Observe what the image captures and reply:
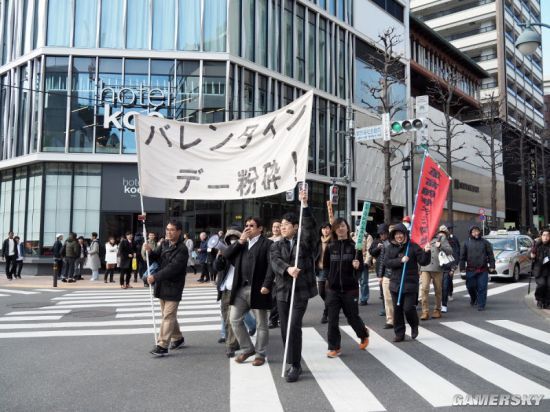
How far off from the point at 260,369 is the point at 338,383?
1074 mm

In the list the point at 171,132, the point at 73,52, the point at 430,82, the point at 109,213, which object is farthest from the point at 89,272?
the point at 430,82

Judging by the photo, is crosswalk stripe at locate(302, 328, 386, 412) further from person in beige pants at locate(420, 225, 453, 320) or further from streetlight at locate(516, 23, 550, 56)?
streetlight at locate(516, 23, 550, 56)

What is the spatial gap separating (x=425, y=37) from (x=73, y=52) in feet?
108

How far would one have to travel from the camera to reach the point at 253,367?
5.90 m

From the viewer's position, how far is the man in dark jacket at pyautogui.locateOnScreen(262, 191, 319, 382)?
5.50 m

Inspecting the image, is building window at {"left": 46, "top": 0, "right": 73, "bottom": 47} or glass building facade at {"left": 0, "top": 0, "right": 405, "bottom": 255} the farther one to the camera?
building window at {"left": 46, "top": 0, "right": 73, "bottom": 47}

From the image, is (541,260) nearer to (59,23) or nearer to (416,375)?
(416,375)

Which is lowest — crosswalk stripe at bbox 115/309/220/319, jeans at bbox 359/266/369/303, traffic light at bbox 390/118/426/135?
crosswalk stripe at bbox 115/309/220/319

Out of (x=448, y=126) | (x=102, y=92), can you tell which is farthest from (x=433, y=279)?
(x=448, y=126)

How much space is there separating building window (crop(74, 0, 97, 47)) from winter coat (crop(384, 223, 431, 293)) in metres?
20.8

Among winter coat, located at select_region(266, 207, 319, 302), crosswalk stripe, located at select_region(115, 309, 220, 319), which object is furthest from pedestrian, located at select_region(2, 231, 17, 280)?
winter coat, located at select_region(266, 207, 319, 302)

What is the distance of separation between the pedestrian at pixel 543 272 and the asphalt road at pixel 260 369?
1.13m

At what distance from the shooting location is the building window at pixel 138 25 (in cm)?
2348

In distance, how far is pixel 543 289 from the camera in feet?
35.2
